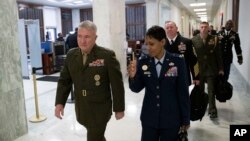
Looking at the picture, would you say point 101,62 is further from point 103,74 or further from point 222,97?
point 222,97

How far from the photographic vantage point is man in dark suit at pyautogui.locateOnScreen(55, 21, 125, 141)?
7.66 ft

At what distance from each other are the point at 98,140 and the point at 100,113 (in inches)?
9.9

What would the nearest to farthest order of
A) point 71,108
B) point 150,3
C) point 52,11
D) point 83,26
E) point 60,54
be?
point 83,26, point 71,108, point 60,54, point 150,3, point 52,11

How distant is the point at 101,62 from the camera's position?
2.33 metres

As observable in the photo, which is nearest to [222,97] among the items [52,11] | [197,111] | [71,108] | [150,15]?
[197,111]

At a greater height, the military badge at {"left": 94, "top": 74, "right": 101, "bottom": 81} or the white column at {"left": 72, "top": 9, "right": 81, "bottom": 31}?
the white column at {"left": 72, "top": 9, "right": 81, "bottom": 31}

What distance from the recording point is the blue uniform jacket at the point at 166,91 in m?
2.07

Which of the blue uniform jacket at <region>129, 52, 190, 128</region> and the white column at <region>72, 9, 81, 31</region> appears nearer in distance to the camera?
the blue uniform jacket at <region>129, 52, 190, 128</region>

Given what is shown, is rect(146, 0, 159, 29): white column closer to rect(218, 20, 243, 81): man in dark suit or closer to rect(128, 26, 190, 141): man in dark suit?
rect(218, 20, 243, 81): man in dark suit

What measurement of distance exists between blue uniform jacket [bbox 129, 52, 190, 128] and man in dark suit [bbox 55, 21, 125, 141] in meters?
0.31

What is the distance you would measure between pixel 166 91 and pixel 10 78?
235 centimetres

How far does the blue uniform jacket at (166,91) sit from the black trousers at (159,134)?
0.15ft

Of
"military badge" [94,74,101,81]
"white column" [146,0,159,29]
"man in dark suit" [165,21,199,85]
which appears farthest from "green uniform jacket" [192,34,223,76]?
"white column" [146,0,159,29]

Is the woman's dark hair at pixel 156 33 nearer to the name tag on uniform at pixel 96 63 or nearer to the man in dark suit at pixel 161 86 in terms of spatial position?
the man in dark suit at pixel 161 86
